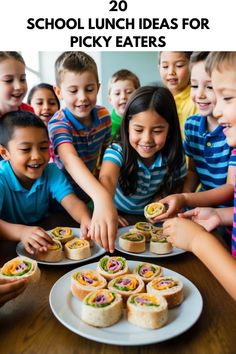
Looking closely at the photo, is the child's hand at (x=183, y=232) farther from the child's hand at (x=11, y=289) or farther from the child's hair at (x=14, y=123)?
the child's hair at (x=14, y=123)

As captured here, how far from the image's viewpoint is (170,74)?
2586 millimetres

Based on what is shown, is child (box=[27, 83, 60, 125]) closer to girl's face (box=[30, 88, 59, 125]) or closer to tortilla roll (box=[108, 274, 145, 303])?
girl's face (box=[30, 88, 59, 125])

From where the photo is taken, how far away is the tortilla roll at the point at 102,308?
0.87 meters

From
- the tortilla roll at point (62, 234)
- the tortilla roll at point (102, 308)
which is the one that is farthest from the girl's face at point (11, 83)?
the tortilla roll at point (102, 308)

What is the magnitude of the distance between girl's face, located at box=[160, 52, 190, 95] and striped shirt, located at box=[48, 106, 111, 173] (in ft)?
2.17

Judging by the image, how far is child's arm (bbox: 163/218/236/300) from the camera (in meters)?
0.90

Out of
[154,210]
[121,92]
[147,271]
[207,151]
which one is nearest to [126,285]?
[147,271]

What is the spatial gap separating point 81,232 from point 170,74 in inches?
64.9

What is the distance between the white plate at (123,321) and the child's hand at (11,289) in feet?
0.29

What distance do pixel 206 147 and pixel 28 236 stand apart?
3.80 ft
